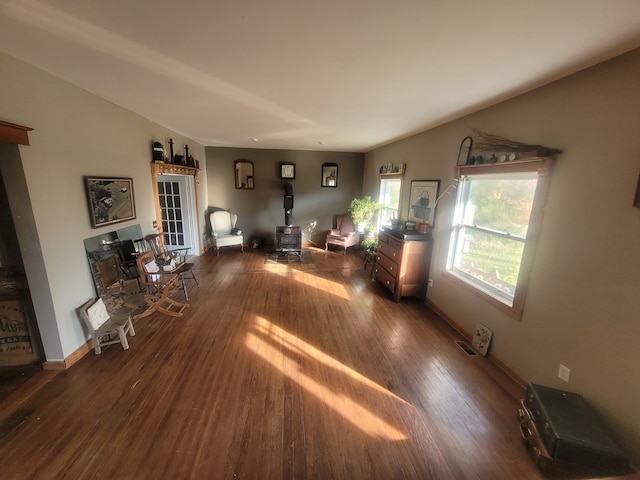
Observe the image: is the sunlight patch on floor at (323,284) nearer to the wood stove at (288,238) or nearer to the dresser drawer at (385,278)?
the dresser drawer at (385,278)

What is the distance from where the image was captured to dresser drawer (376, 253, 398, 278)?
12.0ft

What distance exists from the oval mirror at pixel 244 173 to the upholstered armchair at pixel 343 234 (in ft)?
7.84

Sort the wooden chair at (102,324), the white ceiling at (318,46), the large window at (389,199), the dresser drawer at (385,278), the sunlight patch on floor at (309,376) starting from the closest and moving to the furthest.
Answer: the white ceiling at (318,46), the sunlight patch on floor at (309,376), the wooden chair at (102,324), the dresser drawer at (385,278), the large window at (389,199)

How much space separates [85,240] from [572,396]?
4.19m

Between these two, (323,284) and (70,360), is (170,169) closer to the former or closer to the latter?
Answer: (70,360)

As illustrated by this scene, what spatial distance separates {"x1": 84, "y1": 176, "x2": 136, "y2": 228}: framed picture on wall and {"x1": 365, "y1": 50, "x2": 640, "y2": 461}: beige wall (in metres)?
4.03

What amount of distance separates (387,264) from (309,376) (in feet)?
7.36

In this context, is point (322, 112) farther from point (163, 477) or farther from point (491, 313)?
point (163, 477)

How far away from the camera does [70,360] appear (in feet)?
7.18

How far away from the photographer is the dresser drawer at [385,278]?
3.71 meters

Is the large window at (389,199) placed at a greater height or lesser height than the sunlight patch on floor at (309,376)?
greater

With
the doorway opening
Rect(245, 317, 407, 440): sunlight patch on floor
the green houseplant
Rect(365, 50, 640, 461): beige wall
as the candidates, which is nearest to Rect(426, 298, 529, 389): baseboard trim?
Rect(365, 50, 640, 461): beige wall

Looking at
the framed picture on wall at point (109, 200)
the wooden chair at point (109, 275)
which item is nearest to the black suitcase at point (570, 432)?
the wooden chair at point (109, 275)

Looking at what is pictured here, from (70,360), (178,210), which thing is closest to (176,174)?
(178,210)
